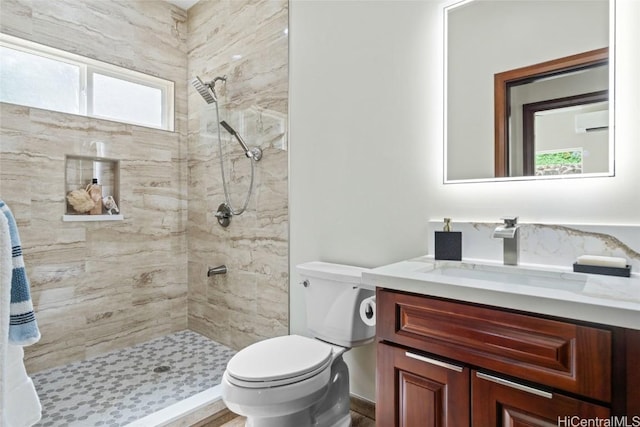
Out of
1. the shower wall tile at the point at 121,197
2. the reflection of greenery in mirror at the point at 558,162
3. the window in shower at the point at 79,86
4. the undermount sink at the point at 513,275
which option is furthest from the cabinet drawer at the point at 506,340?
the window in shower at the point at 79,86

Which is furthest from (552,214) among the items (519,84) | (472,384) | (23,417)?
(23,417)

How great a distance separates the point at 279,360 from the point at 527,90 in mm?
1440

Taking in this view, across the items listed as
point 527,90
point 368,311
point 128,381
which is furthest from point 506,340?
point 128,381

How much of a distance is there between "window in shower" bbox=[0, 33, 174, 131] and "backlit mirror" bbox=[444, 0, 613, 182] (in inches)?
91.9

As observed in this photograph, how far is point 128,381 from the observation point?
2119mm

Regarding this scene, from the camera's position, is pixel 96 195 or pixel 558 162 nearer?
pixel 558 162

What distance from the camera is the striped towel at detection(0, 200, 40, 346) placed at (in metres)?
1.12

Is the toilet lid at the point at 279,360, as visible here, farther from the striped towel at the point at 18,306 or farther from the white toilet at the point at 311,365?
the striped towel at the point at 18,306

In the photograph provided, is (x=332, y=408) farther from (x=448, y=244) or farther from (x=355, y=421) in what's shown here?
(x=448, y=244)

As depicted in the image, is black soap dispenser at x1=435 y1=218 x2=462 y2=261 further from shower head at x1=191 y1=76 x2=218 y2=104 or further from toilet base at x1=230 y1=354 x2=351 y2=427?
shower head at x1=191 y1=76 x2=218 y2=104

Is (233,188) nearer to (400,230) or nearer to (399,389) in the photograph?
(400,230)

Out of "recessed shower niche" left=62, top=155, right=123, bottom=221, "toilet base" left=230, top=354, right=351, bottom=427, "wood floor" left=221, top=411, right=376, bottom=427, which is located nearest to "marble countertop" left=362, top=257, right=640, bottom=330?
"toilet base" left=230, top=354, right=351, bottom=427

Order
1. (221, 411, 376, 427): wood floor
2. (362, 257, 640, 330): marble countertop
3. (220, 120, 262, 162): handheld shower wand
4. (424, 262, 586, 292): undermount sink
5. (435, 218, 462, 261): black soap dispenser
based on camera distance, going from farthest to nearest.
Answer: (220, 120, 262, 162): handheld shower wand → (221, 411, 376, 427): wood floor → (435, 218, 462, 261): black soap dispenser → (424, 262, 586, 292): undermount sink → (362, 257, 640, 330): marble countertop

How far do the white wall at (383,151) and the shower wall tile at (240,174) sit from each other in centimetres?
13
